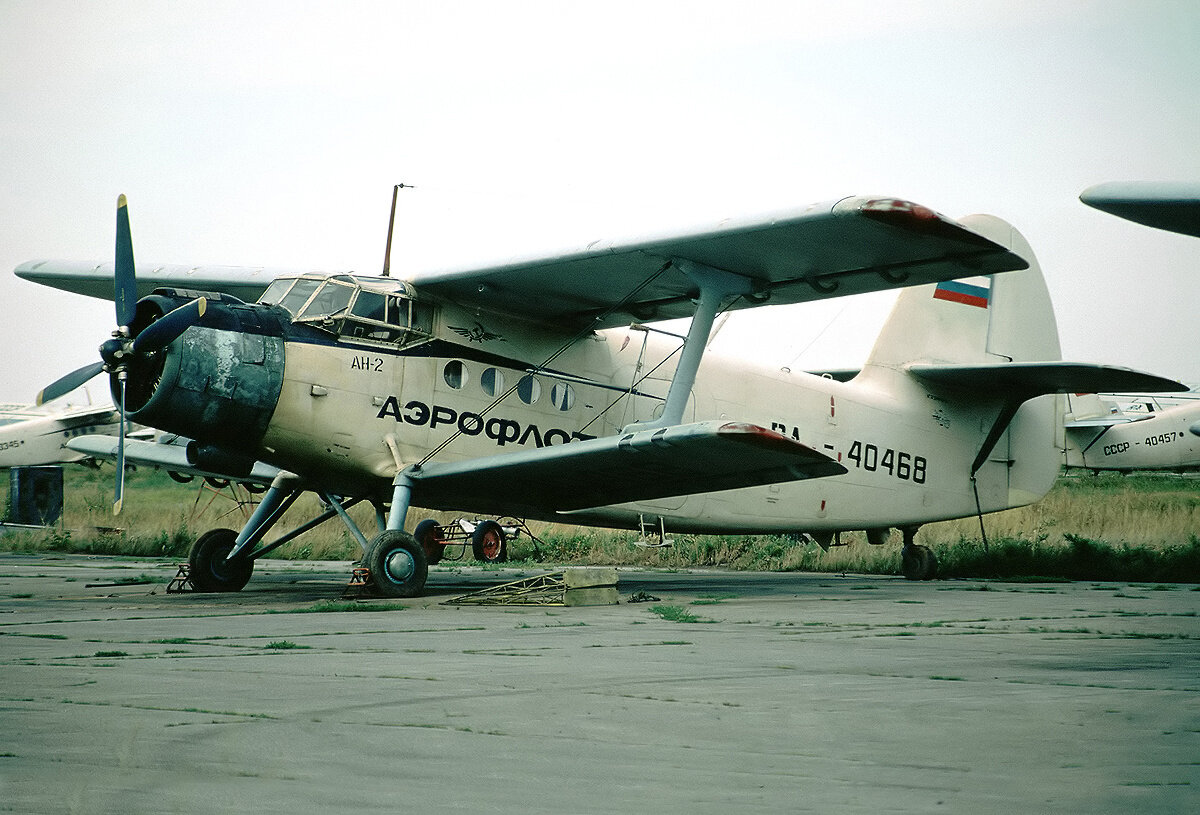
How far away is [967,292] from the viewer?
1616 centimetres

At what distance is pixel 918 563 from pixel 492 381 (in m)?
6.34

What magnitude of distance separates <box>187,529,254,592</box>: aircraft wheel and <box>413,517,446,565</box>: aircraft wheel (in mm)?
4383

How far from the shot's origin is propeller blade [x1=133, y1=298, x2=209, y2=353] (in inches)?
392

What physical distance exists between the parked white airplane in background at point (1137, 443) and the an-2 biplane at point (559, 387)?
66.2ft

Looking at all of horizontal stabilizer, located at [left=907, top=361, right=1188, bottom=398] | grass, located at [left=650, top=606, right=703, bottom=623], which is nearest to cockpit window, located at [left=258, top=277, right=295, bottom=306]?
grass, located at [left=650, top=606, right=703, bottom=623]

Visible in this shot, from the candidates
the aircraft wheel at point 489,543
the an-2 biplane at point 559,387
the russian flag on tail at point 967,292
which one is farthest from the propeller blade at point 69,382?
the russian flag on tail at point 967,292

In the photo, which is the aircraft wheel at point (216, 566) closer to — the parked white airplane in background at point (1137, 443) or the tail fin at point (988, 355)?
the tail fin at point (988, 355)

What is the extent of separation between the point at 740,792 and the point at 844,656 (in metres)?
3.22

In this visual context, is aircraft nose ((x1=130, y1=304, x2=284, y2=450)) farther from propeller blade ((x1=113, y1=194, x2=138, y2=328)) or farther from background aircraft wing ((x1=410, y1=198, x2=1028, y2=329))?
background aircraft wing ((x1=410, y1=198, x2=1028, y2=329))

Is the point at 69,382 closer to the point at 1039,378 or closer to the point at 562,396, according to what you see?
the point at 562,396

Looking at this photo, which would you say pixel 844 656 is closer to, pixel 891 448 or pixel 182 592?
pixel 182 592

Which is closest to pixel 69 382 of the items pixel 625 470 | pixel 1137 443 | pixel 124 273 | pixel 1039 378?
pixel 124 273

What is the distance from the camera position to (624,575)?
15828mm

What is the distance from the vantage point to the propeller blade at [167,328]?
9.97m
